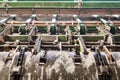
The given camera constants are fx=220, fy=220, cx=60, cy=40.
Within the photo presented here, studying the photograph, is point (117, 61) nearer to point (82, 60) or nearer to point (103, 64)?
point (103, 64)

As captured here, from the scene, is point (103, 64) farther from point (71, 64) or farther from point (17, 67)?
point (17, 67)

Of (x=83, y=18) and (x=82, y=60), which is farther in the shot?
(x=83, y=18)

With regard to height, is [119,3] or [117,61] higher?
[117,61]

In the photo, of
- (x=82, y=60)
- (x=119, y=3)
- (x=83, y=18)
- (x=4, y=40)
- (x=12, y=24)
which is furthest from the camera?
(x=119, y=3)

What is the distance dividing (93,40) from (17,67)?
72.1 inches

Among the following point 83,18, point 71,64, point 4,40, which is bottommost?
point 83,18

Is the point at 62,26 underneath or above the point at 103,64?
underneath

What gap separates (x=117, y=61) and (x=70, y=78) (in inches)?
25.1

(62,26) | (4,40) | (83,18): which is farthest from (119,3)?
(4,40)

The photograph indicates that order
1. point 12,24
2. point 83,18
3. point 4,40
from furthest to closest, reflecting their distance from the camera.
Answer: point 83,18, point 12,24, point 4,40

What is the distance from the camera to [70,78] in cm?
239

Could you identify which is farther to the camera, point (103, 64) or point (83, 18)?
point (83, 18)

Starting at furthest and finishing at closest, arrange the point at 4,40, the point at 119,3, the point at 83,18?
the point at 119,3 < the point at 83,18 < the point at 4,40

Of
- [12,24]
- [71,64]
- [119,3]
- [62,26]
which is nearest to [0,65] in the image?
[71,64]
